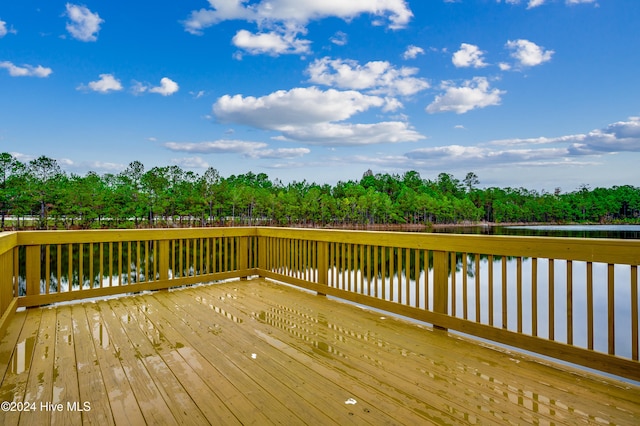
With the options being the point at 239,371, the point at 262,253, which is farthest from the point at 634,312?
the point at 262,253

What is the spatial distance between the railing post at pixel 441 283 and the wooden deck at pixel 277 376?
237 millimetres

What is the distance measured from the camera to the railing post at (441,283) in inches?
118

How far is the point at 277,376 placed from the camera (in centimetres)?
208

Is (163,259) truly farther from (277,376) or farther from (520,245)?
(520,245)

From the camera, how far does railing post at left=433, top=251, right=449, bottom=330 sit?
301 cm

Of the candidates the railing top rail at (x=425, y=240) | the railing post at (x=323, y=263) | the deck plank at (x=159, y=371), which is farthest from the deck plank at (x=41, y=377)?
the railing post at (x=323, y=263)

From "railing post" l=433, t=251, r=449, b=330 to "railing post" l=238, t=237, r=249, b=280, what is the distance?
3.06 m

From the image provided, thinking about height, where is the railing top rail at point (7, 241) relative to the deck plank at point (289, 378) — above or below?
above

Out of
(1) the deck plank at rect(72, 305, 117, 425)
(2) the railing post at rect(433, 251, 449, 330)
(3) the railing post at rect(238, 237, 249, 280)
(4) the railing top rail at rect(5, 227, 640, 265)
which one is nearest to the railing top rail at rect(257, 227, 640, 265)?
(4) the railing top rail at rect(5, 227, 640, 265)

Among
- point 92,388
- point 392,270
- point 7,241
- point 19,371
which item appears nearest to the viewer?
point 92,388

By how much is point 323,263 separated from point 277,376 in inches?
87.1

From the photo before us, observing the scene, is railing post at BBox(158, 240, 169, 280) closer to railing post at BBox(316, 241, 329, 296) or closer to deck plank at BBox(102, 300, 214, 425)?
deck plank at BBox(102, 300, 214, 425)

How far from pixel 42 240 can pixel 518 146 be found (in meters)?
68.0

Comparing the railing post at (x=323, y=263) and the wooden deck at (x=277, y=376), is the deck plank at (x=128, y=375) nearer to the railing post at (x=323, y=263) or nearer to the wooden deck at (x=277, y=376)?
the wooden deck at (x=277, y=376)
